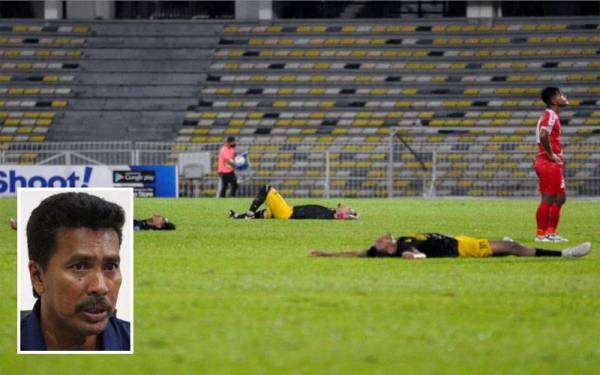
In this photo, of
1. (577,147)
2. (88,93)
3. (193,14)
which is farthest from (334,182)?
(193,14)

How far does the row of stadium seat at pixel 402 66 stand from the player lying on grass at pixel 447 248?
32.2 m

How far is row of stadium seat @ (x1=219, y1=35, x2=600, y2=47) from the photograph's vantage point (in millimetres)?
44344

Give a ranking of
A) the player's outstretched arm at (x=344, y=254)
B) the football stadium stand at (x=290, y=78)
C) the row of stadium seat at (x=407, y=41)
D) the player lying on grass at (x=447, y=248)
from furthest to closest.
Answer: the row of stadium seat at (x=407, y=41), the football stadium stand at (x=290, y=78), the player's outstretched arm at (x=344, y=254), the player lying on grass at (x=447, y=248)

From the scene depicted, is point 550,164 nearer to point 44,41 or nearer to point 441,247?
point 441,247

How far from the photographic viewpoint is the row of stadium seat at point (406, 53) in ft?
144

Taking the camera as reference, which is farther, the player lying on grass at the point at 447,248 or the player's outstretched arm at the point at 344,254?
the player's outstretched arm at the point at 344,254

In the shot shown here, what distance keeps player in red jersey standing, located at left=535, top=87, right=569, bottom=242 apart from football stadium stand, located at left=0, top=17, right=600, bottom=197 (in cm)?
2316

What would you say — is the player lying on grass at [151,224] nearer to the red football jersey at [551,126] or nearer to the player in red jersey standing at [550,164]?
the player in red jersey standing at [550,164]

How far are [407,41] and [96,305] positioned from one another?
40.3 m

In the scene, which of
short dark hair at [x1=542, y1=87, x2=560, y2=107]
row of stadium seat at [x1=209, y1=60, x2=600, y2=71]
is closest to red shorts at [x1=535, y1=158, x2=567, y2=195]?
short dark hair at [x1=542, y1=87, x2=560, y2=107]

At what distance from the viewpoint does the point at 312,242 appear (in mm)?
15469

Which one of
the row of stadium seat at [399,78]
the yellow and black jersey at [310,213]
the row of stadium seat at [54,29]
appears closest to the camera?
the yellow and black jersey at [310,213]

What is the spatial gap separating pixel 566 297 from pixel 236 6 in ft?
129

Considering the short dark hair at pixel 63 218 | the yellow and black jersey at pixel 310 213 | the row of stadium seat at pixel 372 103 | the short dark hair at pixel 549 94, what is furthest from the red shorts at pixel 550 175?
the row of stadium seat at pixel 372 103
